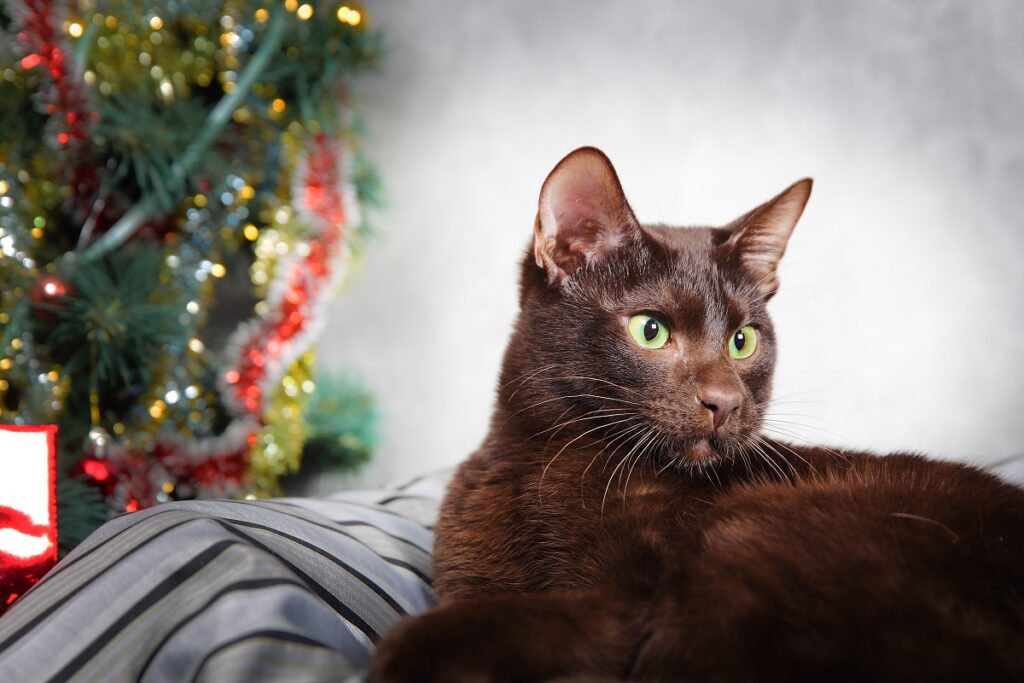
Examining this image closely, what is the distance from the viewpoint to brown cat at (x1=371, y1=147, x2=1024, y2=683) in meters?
0.60

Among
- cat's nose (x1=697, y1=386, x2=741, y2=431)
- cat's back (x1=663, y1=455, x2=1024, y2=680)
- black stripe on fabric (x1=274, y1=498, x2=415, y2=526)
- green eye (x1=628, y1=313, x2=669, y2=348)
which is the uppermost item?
green eye (x1=628, y1=313, x2=669, y2=348)

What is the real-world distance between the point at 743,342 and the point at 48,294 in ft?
4.21

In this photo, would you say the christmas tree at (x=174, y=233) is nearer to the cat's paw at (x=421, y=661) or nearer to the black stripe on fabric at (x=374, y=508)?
the black stripe on fabric at (x=374, y=508)

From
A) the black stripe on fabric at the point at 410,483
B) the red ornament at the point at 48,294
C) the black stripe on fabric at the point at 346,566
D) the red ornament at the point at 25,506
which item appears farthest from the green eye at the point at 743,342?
the red ornament at the point at 48,294

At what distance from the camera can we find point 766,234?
105 cm

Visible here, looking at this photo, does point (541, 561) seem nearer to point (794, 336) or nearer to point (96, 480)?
point (96, 480)

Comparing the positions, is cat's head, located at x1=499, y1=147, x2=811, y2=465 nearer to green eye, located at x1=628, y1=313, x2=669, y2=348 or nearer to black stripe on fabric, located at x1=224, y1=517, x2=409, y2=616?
green eye, located at x1=628, y1=313, x2=669, y2=348

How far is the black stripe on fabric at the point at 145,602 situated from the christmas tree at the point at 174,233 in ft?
2.42

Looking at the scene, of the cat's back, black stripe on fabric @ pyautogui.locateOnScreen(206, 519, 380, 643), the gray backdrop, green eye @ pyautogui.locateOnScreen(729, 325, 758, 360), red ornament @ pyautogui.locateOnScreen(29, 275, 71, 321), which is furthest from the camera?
the gray backdrop

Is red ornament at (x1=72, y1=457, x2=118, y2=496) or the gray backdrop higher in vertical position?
the gray backdrop

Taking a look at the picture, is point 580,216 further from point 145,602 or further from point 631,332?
point 145,602

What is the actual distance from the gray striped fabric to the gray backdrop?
102 cm

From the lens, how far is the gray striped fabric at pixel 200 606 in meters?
0.69

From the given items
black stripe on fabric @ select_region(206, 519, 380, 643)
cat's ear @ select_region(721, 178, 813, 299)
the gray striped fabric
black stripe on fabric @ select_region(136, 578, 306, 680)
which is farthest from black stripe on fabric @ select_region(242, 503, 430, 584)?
cat's ear @ select_region(721, 178, 813, 299)
